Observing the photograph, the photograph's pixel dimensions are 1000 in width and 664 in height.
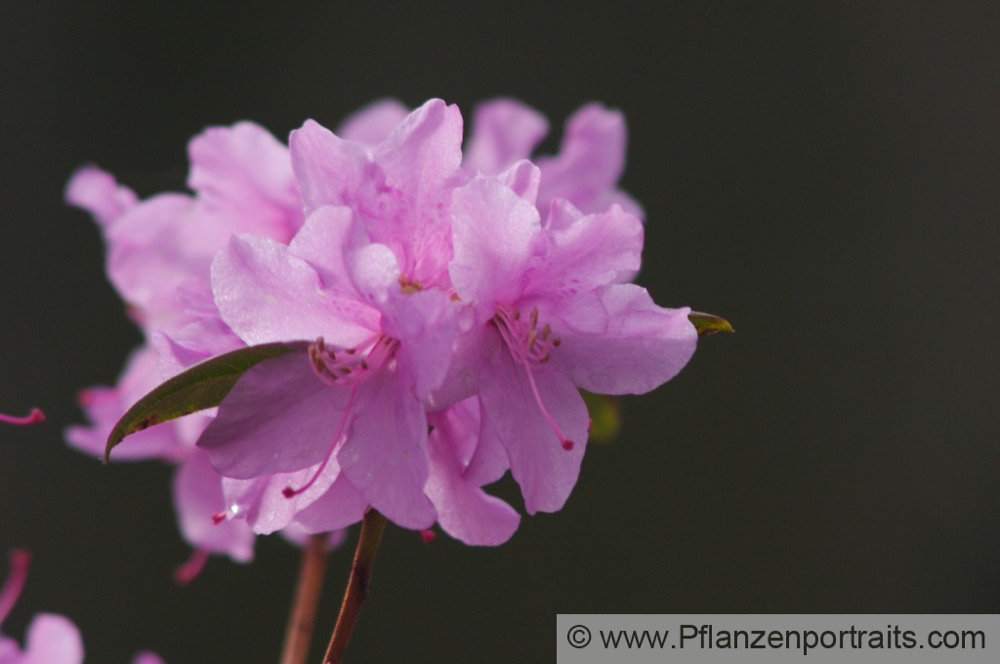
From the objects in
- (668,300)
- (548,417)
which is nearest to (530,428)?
(548,417)

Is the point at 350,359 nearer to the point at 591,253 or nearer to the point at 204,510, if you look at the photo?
the point at 591,253

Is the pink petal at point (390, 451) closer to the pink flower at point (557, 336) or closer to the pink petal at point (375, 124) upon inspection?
the pink flower at point (557, 336)

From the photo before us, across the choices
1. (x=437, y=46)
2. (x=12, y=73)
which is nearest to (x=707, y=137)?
(x=437, y=46)

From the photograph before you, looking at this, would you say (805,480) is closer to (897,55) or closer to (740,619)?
(897,55)

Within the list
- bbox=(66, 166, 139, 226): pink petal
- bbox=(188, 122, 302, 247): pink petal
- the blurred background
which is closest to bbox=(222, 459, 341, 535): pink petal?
bbox=(188, 122, 302, 247): pink petal

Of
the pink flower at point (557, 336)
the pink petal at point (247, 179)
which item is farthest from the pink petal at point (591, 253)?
the pink petal at point (247, 179)

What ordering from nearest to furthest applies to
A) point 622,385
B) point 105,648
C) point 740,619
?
point 622,385 → point 740,619 → point 105,648

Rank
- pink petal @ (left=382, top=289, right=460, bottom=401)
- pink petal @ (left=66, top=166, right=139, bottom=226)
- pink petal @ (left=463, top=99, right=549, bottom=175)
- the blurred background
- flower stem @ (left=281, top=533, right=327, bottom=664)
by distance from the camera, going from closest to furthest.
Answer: pink petal @ (left=382, top=289, right=460, bottom=401)
flower stem @ (left=281, top=533, right=327, bottom=664)
pink petal @ (left=66, top=166, right=139, bottom=226)
pink petal @ (left=463, top=99, right=549, bottom=175)
the blurred background

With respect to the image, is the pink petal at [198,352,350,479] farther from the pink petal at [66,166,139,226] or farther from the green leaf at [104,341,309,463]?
the pink petal at [66,166,139,226]
